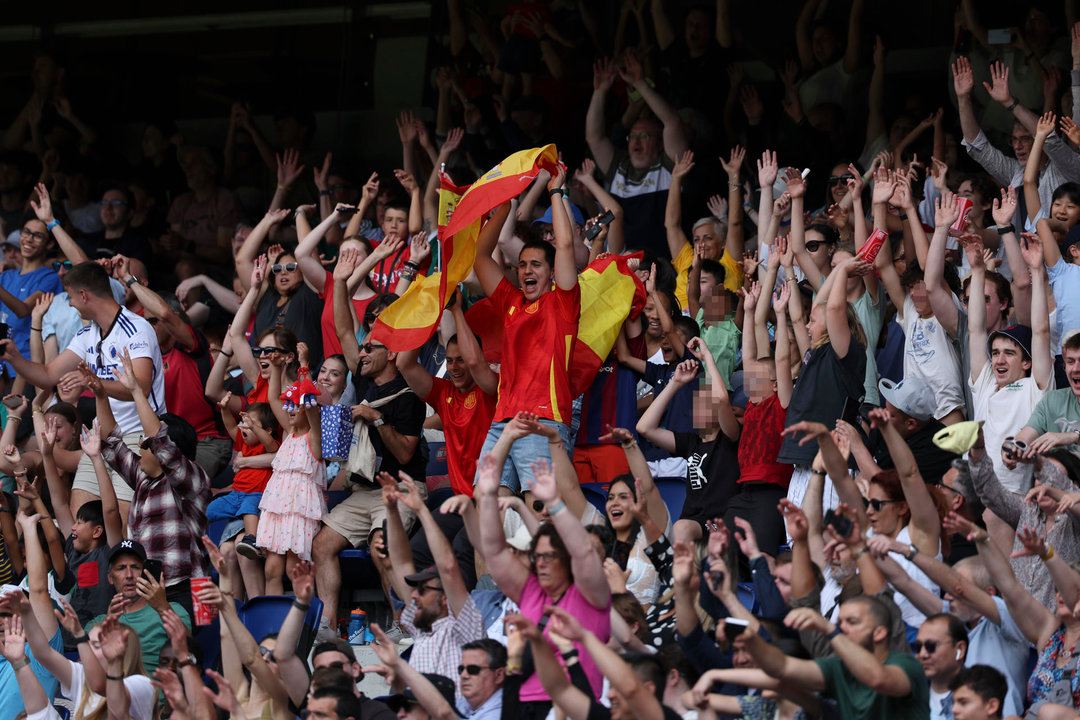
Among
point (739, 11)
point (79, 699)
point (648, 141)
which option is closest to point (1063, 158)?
point (648, 141)

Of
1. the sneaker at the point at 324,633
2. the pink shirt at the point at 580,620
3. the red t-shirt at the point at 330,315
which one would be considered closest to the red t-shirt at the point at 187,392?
the red t-shirt at the point at 330,315

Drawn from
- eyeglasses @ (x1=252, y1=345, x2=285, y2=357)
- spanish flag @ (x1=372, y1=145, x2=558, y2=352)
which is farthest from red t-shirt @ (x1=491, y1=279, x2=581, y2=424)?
eyeglasses @ (x1=252, y1=345, x2=285, y2=357)

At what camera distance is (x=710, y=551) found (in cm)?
567

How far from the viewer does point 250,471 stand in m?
8.56

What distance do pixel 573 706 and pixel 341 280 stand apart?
13.6 ft

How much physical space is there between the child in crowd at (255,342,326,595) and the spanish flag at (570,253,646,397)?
141cm

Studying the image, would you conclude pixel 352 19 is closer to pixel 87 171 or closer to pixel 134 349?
pixel 87 171

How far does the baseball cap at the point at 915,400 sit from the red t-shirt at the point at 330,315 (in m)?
3.25

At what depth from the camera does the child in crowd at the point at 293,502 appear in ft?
25.9

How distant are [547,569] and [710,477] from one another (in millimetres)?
1987

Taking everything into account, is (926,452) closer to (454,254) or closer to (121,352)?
(454,254)

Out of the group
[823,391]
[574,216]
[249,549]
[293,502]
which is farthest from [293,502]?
[574,216]

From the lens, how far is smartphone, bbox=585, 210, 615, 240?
29.7 feet

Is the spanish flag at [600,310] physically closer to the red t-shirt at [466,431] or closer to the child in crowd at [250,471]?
the red t-shirt at [466,431]
